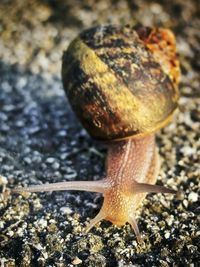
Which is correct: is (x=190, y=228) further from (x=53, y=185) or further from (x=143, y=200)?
(x=53, y=185)

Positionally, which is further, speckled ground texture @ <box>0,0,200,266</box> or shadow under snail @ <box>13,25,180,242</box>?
shadow under snail @ <box>13,25,180,242</box>

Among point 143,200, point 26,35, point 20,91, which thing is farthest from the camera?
point 26,35

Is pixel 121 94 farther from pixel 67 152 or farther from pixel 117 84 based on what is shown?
pixel 67 152

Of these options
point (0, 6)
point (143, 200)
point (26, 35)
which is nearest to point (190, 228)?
point (143, 200)

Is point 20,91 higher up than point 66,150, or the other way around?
point 20,91

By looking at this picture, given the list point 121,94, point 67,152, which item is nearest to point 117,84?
point 121,94

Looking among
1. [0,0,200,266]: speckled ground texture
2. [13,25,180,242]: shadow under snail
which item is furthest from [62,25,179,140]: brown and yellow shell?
[0,0,200,266]: speckled ground texture

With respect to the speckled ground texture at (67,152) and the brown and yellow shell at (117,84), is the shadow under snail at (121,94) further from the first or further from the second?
the speckled ground texture at (67,152)

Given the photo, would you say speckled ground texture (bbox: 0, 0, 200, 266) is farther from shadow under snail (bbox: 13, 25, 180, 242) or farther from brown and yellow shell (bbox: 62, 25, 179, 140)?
brown and yellow shell (bbox: 62, 25, 179, 140)
